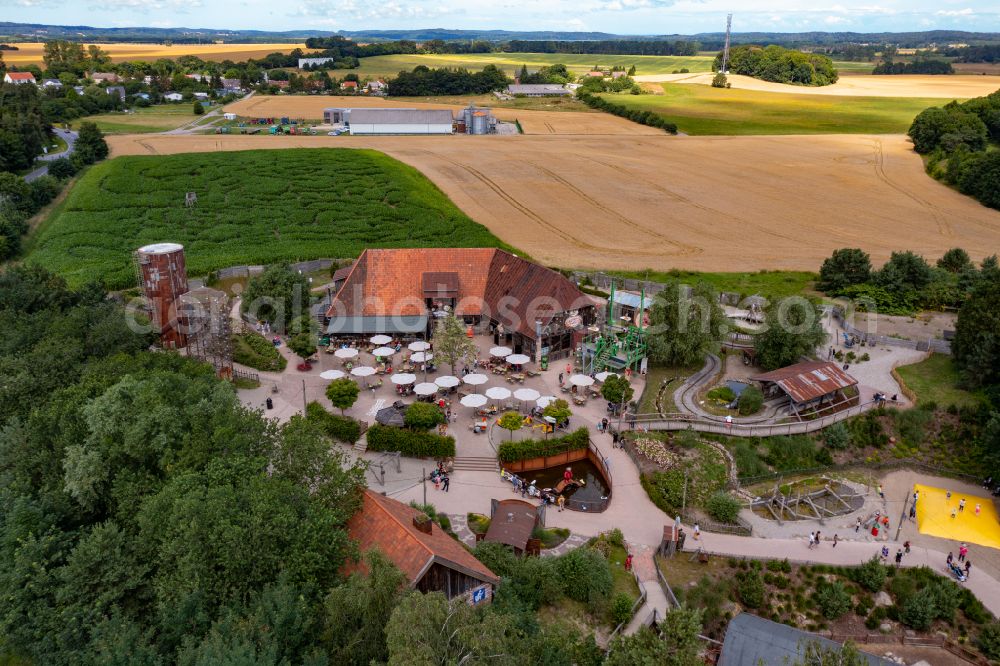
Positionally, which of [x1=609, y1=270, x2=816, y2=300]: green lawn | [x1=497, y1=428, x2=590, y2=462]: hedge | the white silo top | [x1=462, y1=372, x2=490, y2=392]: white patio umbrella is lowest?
[x1=497, y1=428, x2=590, y2=462]: hedge

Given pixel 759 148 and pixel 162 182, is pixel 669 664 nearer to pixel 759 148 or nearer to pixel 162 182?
pixel 162 182

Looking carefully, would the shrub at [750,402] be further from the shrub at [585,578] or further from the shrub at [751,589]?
the shrub at [585,578]

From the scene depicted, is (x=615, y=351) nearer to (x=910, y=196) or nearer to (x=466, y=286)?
(x=466, y=286)

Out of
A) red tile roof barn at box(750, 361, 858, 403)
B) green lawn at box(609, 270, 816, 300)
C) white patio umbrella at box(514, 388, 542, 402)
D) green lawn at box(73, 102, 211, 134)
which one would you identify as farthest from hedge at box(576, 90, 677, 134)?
white patio umbrella at box(514, 388, 542, 402)

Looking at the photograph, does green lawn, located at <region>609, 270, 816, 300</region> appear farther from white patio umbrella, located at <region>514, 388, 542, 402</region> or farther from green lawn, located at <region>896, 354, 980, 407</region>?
white patio umbrella, located at <region>514, 388, 542, 402</region>

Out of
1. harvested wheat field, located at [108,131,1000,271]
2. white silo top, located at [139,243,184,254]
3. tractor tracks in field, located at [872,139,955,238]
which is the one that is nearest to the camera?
white silo top, located at [139,243,184,254]

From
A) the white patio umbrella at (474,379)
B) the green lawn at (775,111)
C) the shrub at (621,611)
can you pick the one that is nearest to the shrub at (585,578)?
the shrub at (621,611)

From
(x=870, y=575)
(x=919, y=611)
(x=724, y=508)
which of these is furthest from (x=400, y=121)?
(x=919, y=611)
